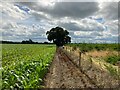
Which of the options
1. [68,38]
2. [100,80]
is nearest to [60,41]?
[68,38]

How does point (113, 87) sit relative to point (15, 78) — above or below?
below

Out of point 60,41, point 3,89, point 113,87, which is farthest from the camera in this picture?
point 60,41

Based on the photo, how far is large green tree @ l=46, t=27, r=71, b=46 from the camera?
79.7 m

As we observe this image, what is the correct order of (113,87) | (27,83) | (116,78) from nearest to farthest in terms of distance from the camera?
1. (27,83)
2. (113,87)
3. (116,78)

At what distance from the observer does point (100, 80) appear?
37.9ft

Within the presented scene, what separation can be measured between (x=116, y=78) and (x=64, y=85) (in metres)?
2.22

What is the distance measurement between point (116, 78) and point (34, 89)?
3.97 meters

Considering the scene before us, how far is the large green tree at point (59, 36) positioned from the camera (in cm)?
7969

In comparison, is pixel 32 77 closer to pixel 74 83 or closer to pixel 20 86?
pixel 20 86

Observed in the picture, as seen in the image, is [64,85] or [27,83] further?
[64,85]

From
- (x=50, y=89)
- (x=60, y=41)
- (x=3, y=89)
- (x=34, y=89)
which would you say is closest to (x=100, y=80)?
(x=50, y=89)

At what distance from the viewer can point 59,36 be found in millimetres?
80875

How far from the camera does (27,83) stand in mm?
8445

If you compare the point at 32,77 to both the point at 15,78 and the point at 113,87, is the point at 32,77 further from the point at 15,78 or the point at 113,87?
the point at 113,87
